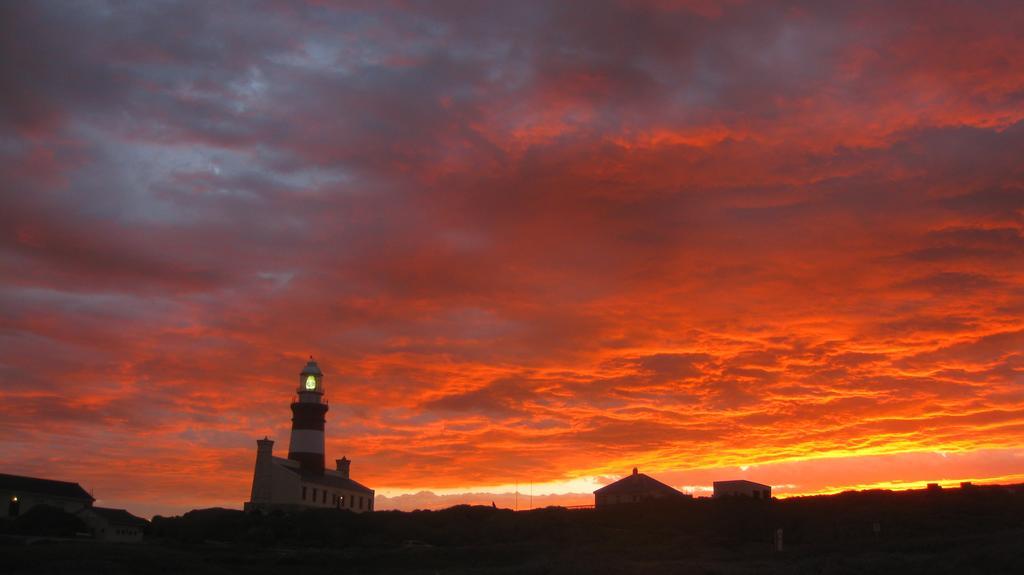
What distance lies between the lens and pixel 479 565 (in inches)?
2010

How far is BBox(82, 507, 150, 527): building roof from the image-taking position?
6912 centimetres

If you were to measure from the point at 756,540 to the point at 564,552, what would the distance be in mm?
15714

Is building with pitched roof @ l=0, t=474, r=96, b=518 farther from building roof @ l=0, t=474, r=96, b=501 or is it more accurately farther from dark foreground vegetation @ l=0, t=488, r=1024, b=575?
dark foreground vegetation @ l=0, t=488, r=1024, b=575

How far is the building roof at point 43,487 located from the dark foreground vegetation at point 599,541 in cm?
800

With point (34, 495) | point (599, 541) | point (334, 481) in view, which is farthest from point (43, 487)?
point (599, 541)

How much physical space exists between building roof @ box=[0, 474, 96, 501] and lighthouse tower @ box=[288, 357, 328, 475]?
19.3m

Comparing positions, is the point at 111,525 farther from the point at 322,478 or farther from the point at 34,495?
the point at 322,478

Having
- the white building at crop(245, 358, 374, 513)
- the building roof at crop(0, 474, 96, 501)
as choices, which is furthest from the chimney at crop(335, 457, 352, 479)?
the building roof at crop(0, 474, 96, 501)

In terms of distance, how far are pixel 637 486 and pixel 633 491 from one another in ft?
2.25

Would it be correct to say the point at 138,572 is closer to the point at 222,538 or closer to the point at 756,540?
the point at 222,538

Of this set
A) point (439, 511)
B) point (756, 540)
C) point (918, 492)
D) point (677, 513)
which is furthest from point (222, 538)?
point (918, 492)

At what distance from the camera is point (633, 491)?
279ft

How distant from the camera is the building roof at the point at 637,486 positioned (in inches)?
3342

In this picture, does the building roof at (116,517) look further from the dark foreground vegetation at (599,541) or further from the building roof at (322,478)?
the building roof at (322,478)
